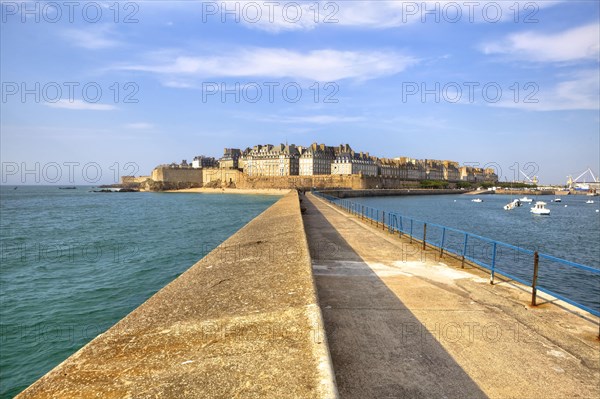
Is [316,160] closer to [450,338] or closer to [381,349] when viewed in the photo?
[450,338]

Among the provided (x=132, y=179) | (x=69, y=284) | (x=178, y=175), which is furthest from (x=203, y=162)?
(x=69, y=284)

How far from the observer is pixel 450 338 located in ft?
15.2

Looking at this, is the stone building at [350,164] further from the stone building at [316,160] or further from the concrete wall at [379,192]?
the concrete wall at [379,192]

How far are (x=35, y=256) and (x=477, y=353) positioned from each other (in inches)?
809

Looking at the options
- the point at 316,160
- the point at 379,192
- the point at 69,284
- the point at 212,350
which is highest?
the point at 316,160

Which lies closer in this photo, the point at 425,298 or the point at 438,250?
the point at 425,298

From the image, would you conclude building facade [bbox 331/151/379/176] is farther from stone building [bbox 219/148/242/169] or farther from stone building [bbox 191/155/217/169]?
stone building [bbox 191/155/217/169]

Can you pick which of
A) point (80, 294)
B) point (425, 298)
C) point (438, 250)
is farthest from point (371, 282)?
point (80, 294)

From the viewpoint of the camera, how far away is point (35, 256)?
1783 cm

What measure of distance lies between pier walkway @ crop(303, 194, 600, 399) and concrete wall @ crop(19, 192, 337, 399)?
797 millimetres

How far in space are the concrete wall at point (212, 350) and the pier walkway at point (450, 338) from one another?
80 centimetres

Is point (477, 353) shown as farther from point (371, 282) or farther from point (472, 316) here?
point (371, 282)

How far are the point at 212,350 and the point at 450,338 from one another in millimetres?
3147

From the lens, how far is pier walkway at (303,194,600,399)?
3.62m
